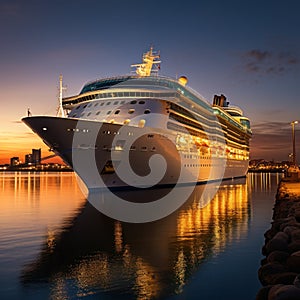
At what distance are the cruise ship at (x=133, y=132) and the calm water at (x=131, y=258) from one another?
8152mm

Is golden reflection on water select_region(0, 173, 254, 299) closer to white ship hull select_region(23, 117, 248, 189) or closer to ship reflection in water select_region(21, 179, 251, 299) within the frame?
ship reflection in water select_region(21, 179, 251, 299)

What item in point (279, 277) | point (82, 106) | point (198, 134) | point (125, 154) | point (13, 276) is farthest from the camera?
point (198, 134)

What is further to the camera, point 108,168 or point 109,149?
point 108,168

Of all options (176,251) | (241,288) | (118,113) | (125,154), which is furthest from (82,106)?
(241,288)

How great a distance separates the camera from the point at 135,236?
52.7 ft

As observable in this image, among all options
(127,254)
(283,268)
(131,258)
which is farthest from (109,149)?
(283,268)

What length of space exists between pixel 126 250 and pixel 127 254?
0.65m

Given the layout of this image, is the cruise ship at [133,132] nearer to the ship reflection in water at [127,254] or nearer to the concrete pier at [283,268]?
the ship reflection in water at [127,254]

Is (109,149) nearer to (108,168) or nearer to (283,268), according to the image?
(108,168)

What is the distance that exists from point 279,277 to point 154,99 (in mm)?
27547

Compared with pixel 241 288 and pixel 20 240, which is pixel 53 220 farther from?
pixel 241 288

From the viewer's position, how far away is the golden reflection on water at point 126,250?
9.37m

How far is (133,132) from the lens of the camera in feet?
99.7

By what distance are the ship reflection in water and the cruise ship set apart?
8.10 m
